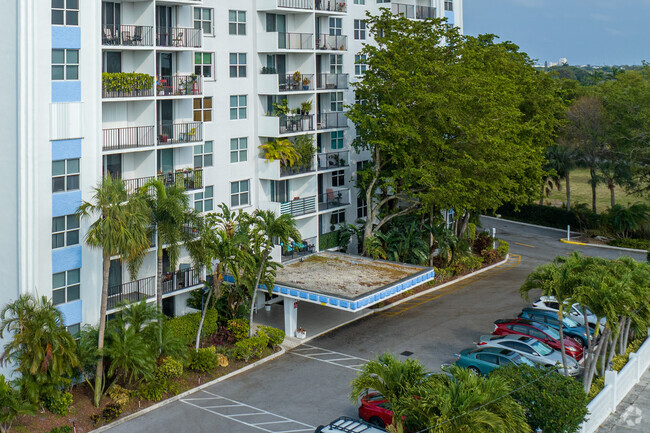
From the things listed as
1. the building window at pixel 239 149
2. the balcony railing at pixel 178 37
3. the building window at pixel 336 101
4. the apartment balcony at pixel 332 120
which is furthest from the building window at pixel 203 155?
Result: the building window at pixel 336 101

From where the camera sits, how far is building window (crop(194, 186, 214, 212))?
43.7 m

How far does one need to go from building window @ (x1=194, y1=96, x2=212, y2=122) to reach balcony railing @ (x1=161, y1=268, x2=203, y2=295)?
8.34 metres

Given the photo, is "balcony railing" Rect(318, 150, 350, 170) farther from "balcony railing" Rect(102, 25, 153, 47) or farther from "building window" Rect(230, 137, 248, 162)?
"balcony railing" Rect(102, 25, 153, 47)

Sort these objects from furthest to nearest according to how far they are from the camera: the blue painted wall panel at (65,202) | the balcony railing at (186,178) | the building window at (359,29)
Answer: the building window at (359,29)
the balcony railing at (186,178)
the blue painted wall panel at (65,202)

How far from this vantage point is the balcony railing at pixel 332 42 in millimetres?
51656

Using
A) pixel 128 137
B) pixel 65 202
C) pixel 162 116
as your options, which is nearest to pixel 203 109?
pixel 162 116

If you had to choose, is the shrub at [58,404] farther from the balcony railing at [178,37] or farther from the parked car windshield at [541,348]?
the parked car windshield at [541,348]

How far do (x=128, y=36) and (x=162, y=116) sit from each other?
4792 mm

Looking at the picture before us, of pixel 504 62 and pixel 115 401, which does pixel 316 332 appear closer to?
pixel 115 401

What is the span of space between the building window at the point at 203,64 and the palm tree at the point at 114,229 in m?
12.0

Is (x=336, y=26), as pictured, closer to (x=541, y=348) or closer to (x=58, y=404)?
(x=541, y=348)

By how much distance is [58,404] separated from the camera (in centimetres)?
3184

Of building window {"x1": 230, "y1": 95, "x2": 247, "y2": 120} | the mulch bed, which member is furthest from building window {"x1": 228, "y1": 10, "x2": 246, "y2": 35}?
the mulch bed

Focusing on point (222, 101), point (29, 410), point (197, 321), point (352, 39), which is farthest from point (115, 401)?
point (352, 39)
